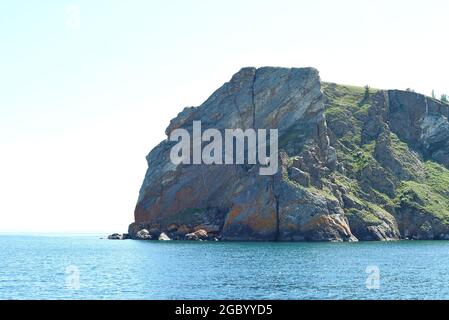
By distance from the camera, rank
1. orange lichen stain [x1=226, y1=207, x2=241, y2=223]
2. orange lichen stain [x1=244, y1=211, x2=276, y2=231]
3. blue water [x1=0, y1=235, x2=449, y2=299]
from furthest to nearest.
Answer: orange lichen stain [x1=226, y1=207, x2=241, y2=223] < orange lichen stain [x1=244, y1=211, x2=276, y2=231] < blue water [x1=0, y1=235, x2=449, y2=299]

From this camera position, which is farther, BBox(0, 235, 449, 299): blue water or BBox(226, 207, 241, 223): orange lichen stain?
BBox(226, 207, 241, 223): orange lichen stain

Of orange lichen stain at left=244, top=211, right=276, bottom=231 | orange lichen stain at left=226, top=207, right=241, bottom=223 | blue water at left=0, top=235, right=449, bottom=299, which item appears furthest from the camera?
orange lichen stain at left=226, top=207, right=241, bottom=223

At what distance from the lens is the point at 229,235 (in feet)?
591

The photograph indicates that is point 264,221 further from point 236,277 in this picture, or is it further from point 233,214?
point 236,277

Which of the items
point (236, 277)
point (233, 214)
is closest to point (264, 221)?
point (233, 214)

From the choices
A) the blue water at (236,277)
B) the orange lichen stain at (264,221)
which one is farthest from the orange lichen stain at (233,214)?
the blue water at (236,277)

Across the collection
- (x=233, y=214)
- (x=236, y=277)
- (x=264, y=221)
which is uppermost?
(x=233, y=214)

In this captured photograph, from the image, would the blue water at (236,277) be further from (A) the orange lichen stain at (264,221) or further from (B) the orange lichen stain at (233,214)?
(B) the orange lichen stain at (233,214)

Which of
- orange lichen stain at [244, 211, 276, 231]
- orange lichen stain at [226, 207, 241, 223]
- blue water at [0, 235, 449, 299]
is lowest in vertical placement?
blue water at [0, 235, 449, 299]

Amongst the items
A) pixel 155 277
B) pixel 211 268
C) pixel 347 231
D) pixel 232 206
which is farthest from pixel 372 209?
pixel 155 277

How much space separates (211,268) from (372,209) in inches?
4512

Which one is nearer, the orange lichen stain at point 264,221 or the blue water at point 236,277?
the blue water at point 236,277

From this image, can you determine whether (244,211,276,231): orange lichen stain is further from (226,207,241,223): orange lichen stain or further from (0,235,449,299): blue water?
(0,235,449,299): blue water

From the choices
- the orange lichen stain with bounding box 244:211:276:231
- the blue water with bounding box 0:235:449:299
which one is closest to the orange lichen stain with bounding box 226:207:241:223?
the orange lichen stain with bounding box 244:211:276:231
